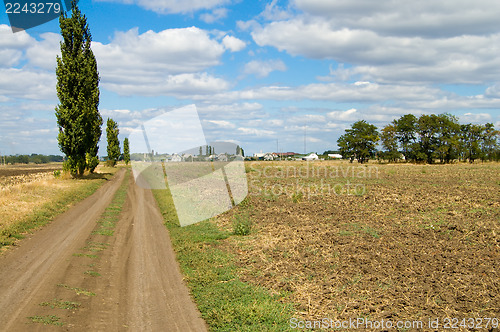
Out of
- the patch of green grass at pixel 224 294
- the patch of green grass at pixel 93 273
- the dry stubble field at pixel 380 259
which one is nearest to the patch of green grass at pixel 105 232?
the patch of green grass at pixel 224 294

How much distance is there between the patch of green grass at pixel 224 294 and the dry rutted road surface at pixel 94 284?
0.94ft

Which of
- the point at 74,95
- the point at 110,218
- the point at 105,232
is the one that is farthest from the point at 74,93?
the point at 105,232

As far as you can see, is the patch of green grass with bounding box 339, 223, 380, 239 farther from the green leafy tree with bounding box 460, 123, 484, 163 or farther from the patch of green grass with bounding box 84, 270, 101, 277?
the green leafy tree with bounding box 460, 123, 484, 163

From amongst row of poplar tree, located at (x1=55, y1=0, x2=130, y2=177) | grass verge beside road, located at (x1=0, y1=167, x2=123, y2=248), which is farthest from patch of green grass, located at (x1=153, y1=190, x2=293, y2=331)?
row of poplar tree, located at (x1=55, y1=0, x2=130, y2=177)

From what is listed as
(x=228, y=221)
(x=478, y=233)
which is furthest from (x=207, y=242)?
(x=478, y=233)

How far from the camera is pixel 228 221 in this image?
655 inches

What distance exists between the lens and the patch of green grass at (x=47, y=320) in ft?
20.3

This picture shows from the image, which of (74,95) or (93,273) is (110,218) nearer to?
(93,273)

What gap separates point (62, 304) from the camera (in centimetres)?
702

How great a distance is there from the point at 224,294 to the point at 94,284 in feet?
9.74

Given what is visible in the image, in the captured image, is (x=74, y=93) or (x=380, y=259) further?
(x=74, y=93)

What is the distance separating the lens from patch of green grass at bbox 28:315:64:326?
618 cm

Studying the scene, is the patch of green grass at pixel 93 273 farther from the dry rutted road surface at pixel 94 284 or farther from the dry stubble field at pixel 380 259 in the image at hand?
the dry stubble field at pixel 380 259

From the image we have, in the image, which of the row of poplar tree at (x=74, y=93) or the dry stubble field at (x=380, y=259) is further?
the row of poplar tree at (x=74, y=93)
